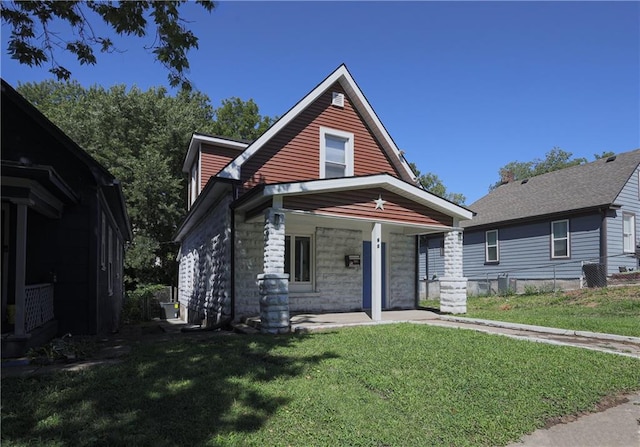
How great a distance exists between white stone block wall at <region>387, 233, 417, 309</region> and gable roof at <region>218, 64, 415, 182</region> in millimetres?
2148

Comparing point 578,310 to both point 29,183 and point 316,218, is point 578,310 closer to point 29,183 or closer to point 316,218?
point 316,218

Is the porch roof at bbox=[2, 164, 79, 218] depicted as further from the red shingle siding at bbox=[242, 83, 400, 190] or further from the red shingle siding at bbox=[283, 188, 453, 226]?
the red shingle siding at bbox=[242, 83, 400, 190]

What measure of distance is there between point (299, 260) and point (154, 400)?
26.0 ft

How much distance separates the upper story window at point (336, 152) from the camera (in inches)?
504

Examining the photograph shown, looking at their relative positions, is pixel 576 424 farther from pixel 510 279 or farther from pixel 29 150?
pixel 510 279

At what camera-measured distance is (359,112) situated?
1352 cm

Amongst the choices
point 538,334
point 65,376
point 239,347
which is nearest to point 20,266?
point 65,376

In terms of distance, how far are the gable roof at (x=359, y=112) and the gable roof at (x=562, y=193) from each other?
8852mm

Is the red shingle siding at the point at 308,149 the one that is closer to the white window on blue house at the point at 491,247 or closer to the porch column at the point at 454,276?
the porch column at the point at 454,276

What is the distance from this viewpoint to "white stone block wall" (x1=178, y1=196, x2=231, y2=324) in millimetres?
10969

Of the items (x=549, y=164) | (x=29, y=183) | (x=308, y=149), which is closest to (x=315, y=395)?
(x=29, y=183)

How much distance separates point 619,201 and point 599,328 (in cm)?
1088

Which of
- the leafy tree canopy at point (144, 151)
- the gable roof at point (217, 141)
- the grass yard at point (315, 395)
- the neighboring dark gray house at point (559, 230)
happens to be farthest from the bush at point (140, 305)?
the grass yard at point (315, 395)

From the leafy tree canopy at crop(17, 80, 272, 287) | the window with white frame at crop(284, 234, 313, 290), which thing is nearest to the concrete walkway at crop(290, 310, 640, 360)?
the window with white frame at crop(284, 234, 313, 290)
